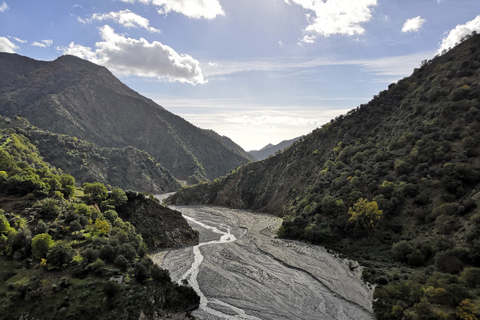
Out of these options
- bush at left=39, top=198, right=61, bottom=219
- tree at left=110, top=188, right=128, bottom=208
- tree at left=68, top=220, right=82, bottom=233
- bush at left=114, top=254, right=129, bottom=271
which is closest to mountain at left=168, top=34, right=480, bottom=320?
bush at left=114, top=254, right=129, bottom=271

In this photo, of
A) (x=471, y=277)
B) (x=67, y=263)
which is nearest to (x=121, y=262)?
(x=67, y=263)

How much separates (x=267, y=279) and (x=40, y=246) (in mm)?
31847

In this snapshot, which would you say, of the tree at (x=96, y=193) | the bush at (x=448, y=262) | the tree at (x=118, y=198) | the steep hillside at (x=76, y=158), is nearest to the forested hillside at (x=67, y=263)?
the tree at (x=96, y=193)

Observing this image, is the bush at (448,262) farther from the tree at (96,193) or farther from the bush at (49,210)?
the tree at (96,193)

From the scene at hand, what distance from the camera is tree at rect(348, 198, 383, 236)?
5975cm

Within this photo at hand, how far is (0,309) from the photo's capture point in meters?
24.7

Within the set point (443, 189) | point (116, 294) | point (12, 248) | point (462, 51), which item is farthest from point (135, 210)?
point (462, 51)

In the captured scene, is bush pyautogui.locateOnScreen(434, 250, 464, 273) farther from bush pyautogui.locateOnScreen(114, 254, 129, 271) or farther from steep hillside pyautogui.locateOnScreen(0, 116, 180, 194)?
steep hillside pyautogui.locateOnScreen(0, 116, 180, 194)

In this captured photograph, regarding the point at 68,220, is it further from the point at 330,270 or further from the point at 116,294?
the point at 330,270

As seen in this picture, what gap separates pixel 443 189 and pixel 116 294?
203ft

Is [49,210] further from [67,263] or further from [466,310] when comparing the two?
[466,310]

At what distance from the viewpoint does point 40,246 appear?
32.3 m

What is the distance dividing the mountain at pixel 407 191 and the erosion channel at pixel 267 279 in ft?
12.7

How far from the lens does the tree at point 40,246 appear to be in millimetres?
32125
